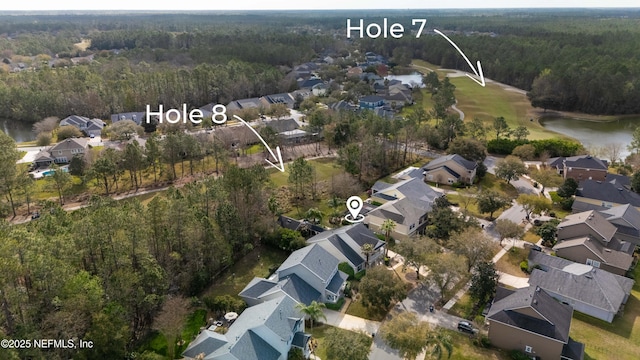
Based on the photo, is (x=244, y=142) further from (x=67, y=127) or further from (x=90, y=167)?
(x=67, y=127)

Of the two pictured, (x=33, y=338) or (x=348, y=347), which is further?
(x=348, y=347)

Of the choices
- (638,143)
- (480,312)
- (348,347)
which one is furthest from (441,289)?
(638,143)

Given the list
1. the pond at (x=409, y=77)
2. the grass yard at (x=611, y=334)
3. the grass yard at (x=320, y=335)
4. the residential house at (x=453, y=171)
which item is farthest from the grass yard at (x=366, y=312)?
the pond at (x=409, y=77)

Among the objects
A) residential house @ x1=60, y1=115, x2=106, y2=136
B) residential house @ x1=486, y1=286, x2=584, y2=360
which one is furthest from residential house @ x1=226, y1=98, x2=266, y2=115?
residential house @ x1=486, y1=286, x2=584, y2=360

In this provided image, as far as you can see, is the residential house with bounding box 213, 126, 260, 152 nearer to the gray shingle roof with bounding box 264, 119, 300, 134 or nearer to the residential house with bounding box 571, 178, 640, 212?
the gray shingle roof with bounding box 264, 119, 300, 134

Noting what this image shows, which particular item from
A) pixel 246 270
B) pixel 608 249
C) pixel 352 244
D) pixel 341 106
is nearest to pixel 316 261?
pixel 352 244

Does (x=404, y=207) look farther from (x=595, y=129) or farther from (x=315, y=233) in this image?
(x=595, y=129)
